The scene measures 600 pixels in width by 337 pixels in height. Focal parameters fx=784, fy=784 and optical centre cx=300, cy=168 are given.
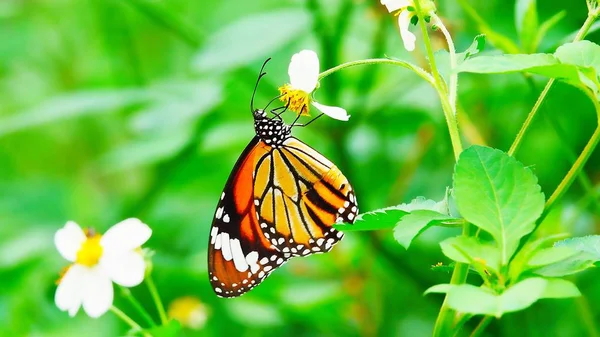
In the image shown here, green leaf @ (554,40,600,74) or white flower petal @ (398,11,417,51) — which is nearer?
green leaf @ (554,40,600,74)

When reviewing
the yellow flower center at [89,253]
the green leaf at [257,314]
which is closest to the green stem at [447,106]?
the yellow flower center at [89,253]

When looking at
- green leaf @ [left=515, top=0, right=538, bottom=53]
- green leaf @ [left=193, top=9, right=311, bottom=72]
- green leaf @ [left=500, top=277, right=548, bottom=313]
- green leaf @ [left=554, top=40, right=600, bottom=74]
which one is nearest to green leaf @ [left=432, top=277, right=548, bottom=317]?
green leaf @ [left=500, top=277, right=548, bottom=313]

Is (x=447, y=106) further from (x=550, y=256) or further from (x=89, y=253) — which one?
(x=89, y=253)

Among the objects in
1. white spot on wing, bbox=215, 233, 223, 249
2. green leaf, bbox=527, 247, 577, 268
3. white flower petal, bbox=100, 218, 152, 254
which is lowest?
green leaf, bbox=527, 247, 577, 268

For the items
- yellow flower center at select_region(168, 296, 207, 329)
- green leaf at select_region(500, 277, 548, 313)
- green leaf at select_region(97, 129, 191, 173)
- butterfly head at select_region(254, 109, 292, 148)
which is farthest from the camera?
green leaf at select_region(97, 129, 191, 173)

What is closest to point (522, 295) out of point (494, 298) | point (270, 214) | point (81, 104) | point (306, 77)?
point (494, 298)

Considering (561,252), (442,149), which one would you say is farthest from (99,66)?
Answer: (561,252)

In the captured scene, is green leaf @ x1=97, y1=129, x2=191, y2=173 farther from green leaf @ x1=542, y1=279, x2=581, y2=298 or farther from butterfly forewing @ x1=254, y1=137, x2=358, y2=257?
green leaf @ x1=542, y1=279, x2=581, y2=298
